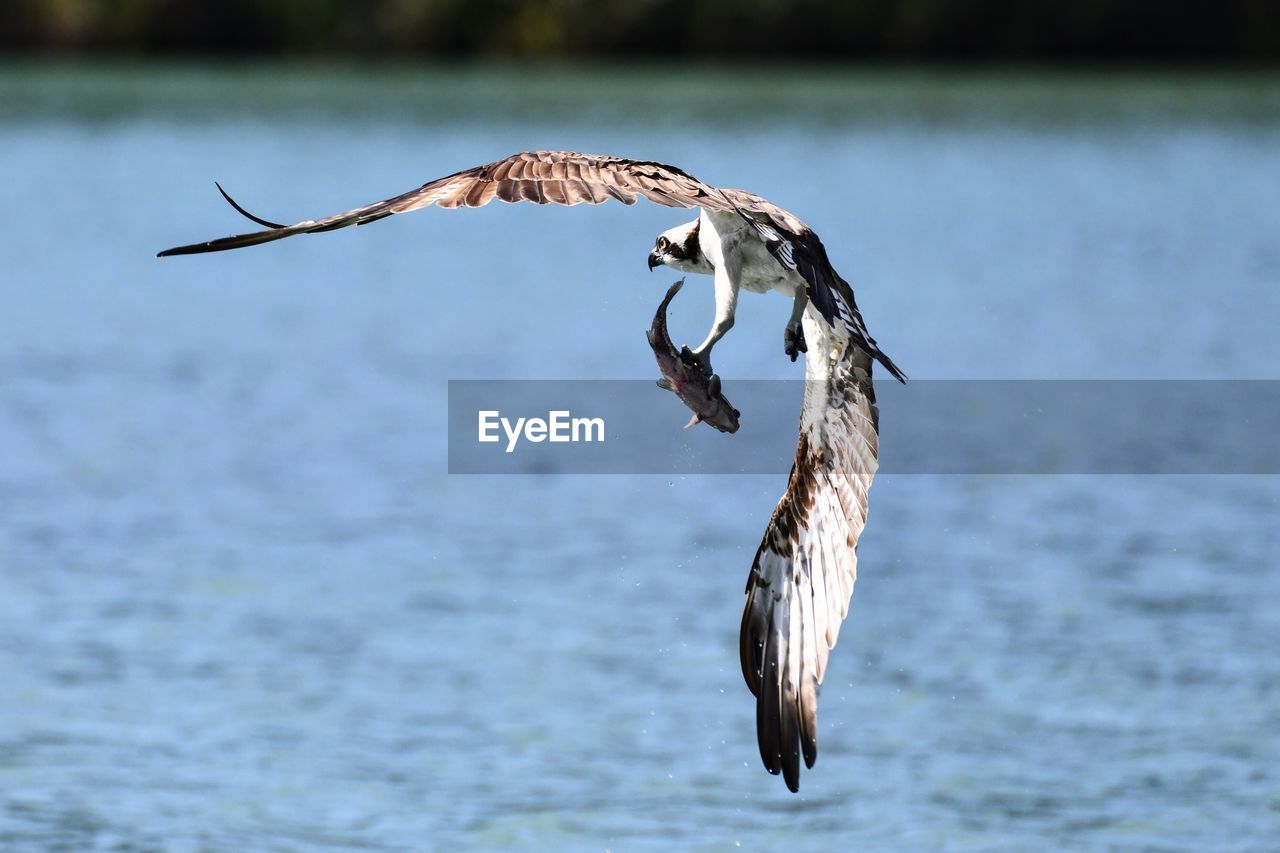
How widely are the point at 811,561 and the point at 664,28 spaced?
231 ft

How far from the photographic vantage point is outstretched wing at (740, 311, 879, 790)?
787 cm

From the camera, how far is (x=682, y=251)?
754 cm

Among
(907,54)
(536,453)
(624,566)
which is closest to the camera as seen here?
(624,566)

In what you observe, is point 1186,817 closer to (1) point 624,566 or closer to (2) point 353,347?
(1) point 624,566

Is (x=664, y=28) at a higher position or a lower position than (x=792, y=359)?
lower

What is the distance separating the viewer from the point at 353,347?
1147 inches

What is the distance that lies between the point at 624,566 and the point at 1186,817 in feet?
Result: 21.0

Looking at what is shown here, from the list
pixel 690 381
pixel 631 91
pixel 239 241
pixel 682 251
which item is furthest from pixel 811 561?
pixel 631 91

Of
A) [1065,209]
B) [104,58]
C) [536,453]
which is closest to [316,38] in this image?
[104,58]

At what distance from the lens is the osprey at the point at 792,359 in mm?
7137

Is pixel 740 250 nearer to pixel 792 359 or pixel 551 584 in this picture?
pixel 792 359

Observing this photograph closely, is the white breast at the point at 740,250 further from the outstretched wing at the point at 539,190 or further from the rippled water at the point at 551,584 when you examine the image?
the rippled water at the point at 551,584

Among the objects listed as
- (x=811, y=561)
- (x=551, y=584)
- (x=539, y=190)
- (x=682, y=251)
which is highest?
(x=539, y=190)

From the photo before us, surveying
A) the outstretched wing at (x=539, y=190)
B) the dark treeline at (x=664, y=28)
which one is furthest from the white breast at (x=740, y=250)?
the dark treeline at (x=664, y=28)
